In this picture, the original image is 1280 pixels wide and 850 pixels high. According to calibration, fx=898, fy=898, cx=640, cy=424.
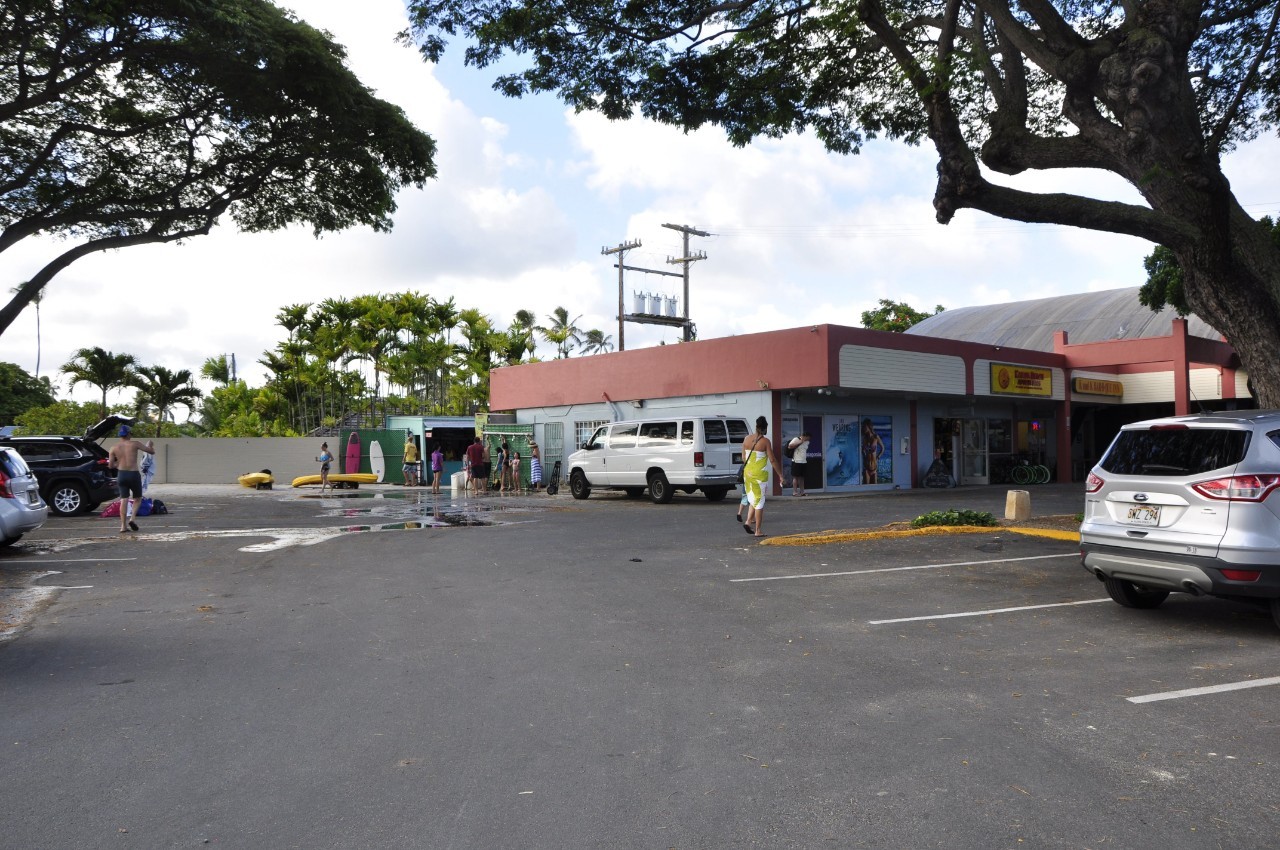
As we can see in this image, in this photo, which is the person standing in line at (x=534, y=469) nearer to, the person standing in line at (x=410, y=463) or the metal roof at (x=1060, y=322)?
the person standing in line at (x=410, y=463)

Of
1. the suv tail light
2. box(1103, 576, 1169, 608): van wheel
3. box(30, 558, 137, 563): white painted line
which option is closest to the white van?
box(30, 558, 137, 563): white painted line

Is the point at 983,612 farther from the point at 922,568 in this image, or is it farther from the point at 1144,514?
the point at 922,568

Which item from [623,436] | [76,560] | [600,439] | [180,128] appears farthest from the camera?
[600,439]

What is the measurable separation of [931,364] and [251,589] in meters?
22.2

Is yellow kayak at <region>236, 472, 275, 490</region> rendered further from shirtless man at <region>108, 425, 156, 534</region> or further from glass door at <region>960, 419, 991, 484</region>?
glass door at <region>960, 419, 991, 484</region>

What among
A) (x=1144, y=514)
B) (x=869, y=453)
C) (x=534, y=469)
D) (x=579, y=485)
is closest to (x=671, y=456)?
(x=579, y=485)

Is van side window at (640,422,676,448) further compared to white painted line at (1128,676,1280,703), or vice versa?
van side window at (640,422,676,448)

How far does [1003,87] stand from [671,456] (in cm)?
1190

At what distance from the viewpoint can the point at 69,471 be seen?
19.4 meters

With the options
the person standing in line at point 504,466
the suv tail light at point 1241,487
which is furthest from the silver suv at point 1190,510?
the person standing in line at point 504,466

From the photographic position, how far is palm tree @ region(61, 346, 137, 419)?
42.8 metres

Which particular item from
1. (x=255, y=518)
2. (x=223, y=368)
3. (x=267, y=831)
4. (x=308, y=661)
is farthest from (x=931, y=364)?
(x=223, y=368)

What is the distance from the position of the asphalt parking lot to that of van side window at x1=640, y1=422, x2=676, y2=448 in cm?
1142

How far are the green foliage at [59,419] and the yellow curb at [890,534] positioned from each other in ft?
145
